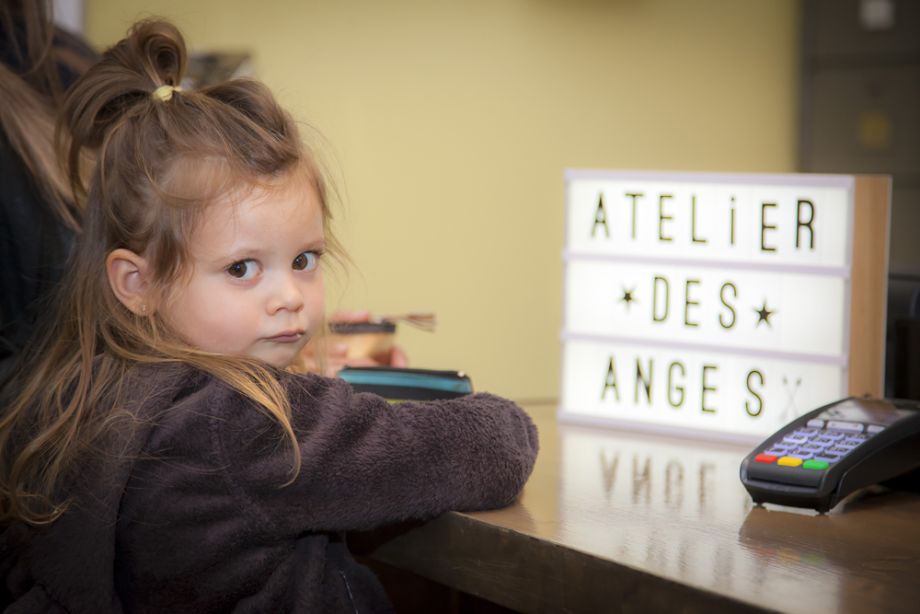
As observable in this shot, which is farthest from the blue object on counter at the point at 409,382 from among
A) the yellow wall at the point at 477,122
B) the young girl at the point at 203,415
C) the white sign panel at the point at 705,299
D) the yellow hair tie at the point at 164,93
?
the yellow wall at the point at 477,122

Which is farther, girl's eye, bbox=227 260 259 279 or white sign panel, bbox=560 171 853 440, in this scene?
white sign panel, bbox=560 171 853 440

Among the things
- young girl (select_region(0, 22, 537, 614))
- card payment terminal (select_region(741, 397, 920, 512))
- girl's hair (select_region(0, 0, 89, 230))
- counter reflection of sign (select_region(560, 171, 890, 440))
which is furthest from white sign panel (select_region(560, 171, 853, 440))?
girl's hair (select_region(0, 0, 89, 230))

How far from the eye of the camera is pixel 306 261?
0.93 m

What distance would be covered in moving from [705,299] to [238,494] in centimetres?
56

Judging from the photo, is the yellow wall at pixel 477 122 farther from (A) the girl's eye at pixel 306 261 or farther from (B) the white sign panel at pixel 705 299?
(A) the girl's eye at pixel 306 261

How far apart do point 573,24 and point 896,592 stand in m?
2.01

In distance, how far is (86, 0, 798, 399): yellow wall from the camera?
7.94 ft

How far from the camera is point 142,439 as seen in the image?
2.61ft

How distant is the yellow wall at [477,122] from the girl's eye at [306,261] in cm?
148

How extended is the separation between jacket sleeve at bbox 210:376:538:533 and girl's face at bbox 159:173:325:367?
7 cm

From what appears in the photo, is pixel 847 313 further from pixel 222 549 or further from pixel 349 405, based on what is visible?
pixel 222 549

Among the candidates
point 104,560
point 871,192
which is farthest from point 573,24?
point 104,560

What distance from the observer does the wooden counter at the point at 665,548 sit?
65cm

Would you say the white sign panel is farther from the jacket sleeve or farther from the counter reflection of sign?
the jacket sleeve
